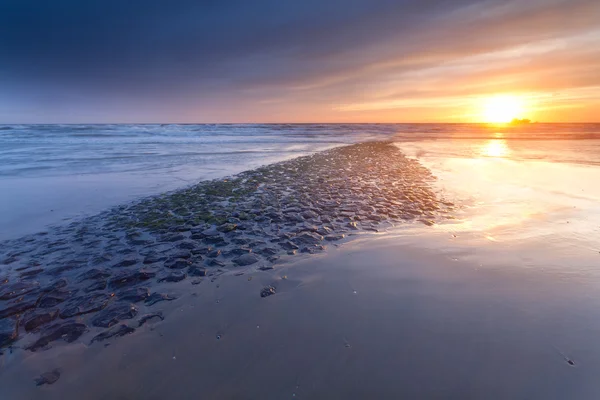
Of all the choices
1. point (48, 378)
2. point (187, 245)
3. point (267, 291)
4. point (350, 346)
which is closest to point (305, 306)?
point (267, 291)

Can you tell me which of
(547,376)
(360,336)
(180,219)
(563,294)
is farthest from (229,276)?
(563,294)

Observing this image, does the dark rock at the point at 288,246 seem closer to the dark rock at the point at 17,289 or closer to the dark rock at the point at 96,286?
the dark rock at the point at 96,286

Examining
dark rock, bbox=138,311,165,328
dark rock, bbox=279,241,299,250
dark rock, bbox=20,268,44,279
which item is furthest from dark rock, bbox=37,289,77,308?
dark rock, bbox=279,241,299,250

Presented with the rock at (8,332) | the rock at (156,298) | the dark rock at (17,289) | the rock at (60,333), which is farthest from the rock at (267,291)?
the dark rock at (17,289)

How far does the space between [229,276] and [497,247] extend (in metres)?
6.00

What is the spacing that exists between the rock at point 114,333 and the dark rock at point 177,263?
1838 mm

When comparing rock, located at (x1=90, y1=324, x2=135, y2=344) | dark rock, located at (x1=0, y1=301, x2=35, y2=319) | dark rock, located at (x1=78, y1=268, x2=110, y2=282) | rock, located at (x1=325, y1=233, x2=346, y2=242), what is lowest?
rock, located at (x1=325, y1=233, x2=346, y2=242)

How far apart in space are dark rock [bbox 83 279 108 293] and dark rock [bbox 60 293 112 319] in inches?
7.4

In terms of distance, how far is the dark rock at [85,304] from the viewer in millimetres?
4785

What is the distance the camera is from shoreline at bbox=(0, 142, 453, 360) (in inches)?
190

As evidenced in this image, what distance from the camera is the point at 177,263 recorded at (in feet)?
20.9

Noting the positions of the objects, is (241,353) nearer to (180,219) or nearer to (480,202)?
(180,219)

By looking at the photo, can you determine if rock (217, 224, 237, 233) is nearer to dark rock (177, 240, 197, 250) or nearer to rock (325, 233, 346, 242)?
dark rock (177, 240, 197, 250)

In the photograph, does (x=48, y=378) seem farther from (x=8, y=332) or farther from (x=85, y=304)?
(x=85, y=304)
